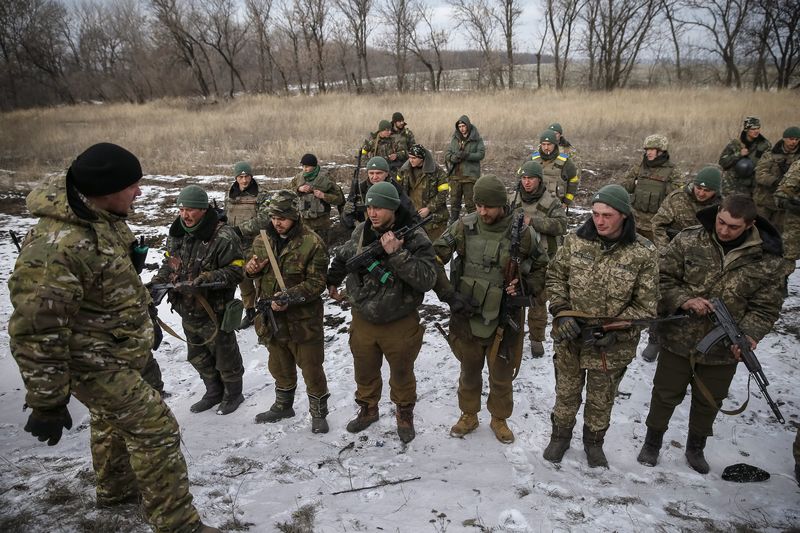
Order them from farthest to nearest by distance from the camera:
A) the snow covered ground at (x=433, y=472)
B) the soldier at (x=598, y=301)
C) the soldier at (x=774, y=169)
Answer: the soldier at (x=774, y=169)
the soldier at (x=598, y=301)
the snow covered ground at (x=433, y=472)

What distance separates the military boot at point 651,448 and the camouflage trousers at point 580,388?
0.41m

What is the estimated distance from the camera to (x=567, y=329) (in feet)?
10.1

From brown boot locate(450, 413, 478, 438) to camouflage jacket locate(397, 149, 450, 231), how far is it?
349cm

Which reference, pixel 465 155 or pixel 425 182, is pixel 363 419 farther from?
pixel 465 155

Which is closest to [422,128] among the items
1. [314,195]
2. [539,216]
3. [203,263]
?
[314,195]

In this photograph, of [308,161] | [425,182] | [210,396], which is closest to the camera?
[210,396]

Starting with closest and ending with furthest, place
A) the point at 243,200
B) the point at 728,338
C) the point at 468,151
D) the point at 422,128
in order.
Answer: the point at 728,338 < the point at 243,200 < the point at 468,151 < the point at 422,128

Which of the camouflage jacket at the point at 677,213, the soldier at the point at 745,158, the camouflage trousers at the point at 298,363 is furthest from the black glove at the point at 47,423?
the soldier at the point at 745,158

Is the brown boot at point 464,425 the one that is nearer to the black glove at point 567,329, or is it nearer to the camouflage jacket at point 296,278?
the black glove at point 567,329

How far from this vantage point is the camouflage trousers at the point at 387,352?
3.51 meters

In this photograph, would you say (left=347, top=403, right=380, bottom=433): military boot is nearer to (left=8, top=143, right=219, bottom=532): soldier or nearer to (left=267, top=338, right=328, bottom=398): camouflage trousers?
(left=267, top=338, right=328, bottom=398): camouflage trousers

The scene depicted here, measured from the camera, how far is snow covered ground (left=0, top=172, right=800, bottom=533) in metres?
2.84

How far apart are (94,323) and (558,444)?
314 centimetres

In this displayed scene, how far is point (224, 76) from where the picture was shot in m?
42.9
